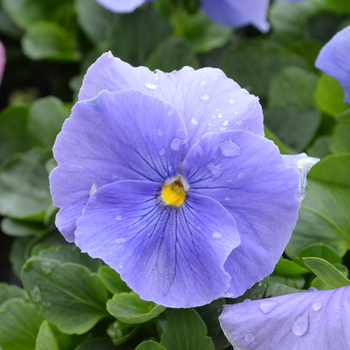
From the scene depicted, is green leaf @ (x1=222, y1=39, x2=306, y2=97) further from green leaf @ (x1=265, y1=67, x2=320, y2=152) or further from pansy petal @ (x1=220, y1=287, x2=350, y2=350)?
pansy petal @ (x1=220, y1=287, x2=350, y2=350)

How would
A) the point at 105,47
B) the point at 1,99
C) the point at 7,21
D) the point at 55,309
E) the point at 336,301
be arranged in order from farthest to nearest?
the point at 1,99 → the point at 7,21 → the point at 105,47 → the point at 55,309 → the point at 336,301

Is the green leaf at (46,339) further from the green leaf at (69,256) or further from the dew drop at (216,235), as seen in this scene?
the dew drop at (216,235)

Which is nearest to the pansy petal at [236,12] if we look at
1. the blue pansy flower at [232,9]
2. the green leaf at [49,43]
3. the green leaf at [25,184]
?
the blue pansy flower at [232,9]

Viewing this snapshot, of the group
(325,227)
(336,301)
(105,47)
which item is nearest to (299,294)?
(336,301)

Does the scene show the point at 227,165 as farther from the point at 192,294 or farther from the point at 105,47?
the point at 105,47

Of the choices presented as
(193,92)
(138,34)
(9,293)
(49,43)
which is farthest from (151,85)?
(49,43)
